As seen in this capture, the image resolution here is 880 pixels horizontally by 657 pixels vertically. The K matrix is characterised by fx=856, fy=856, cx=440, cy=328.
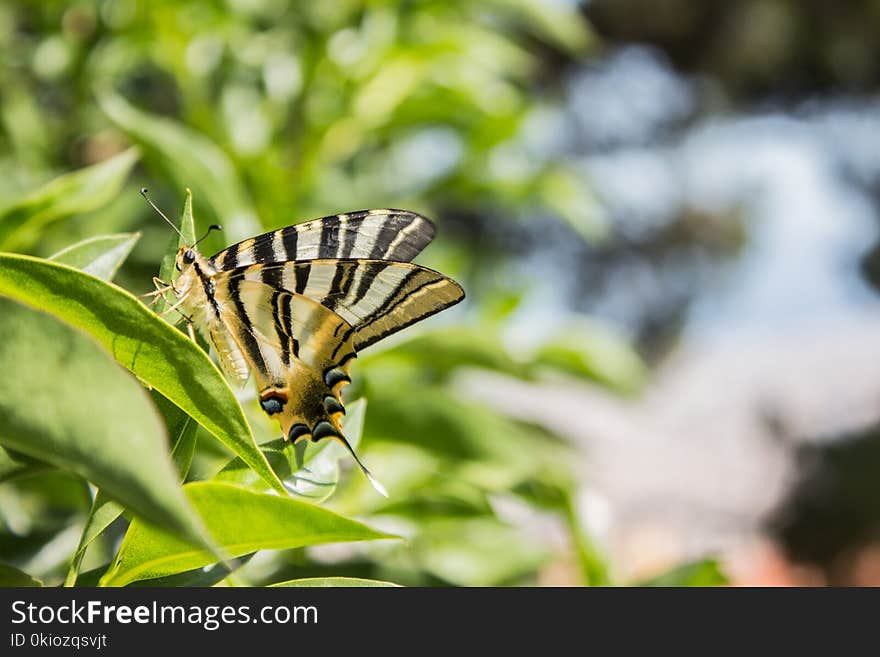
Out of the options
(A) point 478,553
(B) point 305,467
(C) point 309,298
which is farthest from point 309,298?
(A) point 478,553

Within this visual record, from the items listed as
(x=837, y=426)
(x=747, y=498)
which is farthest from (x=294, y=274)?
(x=837, y=426)

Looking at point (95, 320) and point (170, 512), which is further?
point (95, 320)

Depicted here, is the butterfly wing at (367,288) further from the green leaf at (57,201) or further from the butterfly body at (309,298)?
the green leaf at (57,201)

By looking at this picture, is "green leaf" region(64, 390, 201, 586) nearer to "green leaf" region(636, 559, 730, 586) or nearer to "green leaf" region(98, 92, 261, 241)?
"green leaf" region(98, 92, 261, 241)

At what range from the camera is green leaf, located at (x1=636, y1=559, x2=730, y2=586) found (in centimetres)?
63

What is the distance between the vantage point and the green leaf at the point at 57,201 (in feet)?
1.64

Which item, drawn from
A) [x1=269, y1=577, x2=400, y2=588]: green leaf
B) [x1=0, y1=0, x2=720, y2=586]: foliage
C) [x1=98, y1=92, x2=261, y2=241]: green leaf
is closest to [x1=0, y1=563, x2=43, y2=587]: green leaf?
[x1=0, y1=0, x2=720, y2=586]: foliage

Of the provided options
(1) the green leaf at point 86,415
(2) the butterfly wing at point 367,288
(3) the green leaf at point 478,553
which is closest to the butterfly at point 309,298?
(2) the butterfly wing at point 367,288

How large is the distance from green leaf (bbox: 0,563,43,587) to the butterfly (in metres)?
0.14

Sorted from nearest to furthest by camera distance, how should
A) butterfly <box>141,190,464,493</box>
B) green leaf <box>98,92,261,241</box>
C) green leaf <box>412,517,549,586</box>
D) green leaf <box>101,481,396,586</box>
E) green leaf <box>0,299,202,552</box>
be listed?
1. green leaf <box>0,299,202,552</box>
2. green leaf <box>101,481,396,586</box>
3. butterfly <box>141,190,464,493</box>
4. green leaf <box>98,92,261,241</box>
5. green leaf <box>412,517,549,586</box>

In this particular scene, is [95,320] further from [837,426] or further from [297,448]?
[837,426]

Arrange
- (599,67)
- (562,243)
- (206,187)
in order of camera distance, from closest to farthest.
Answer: (206,187) → (599,67) → (562,243)
